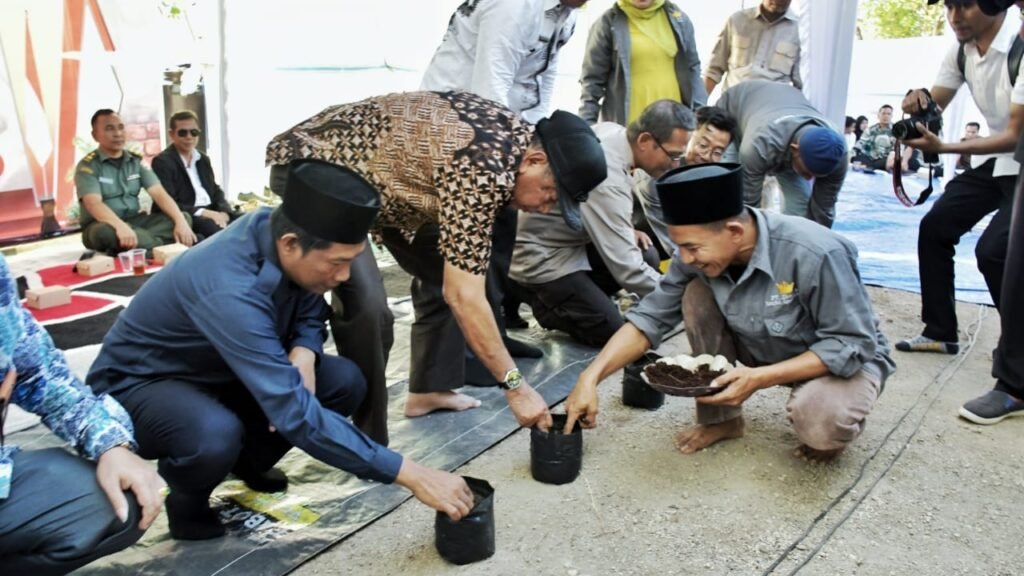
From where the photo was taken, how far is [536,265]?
351 cm

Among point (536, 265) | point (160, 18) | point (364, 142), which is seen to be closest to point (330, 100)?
point (160, 18)

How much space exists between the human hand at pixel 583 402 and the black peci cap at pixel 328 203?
0.87 meters

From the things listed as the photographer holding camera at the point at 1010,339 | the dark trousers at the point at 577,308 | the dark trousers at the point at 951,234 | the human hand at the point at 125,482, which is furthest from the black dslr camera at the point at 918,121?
the human hand at the point at 125,482

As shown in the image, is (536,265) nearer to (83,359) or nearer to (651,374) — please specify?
(651,374)

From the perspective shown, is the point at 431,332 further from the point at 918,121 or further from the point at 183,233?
the point at 183,233

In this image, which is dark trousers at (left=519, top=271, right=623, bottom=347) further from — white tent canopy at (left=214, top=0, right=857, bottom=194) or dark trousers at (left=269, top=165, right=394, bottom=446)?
white tent canopy at (left=214, top=0, right=857, bottom=194)

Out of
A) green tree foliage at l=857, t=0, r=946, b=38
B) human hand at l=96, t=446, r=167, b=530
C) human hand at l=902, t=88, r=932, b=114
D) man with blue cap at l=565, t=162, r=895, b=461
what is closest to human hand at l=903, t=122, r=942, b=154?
human hand at l=902, t=88, r=932, b=114

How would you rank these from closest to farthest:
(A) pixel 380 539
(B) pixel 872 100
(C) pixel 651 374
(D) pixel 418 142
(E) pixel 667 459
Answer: (A) pixel 380 539 < (D) pixel 418 142 < (C) pixel 651 374 < (E) pixel 667 459 < (B) pixel 872 100

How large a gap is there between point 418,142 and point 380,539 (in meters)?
1.06

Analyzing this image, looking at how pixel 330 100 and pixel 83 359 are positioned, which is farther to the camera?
pixel 330 100

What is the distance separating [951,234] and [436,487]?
2.68 m

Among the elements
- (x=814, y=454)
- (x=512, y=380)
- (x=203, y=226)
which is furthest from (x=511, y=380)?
(x=203, y=226)

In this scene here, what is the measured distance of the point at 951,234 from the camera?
3.50 m

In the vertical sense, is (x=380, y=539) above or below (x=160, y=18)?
below
